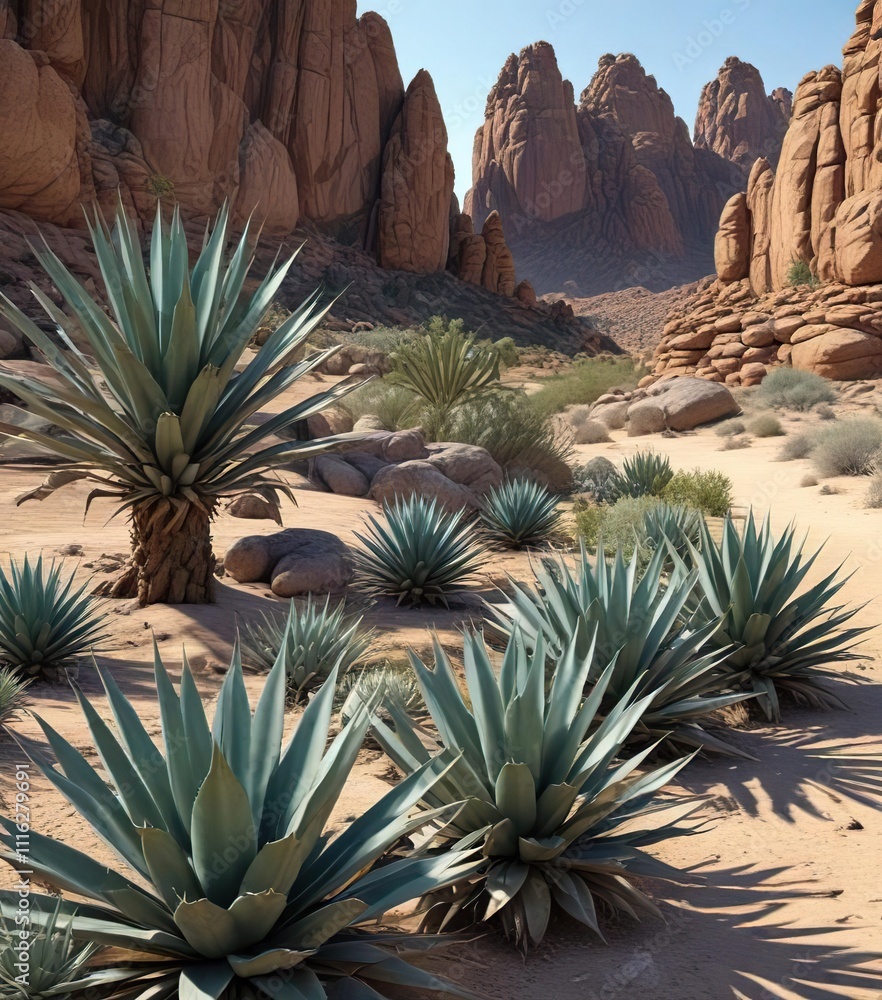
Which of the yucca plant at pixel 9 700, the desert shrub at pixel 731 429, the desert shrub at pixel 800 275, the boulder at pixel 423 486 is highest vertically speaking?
the desert shrub at pixel 800 275

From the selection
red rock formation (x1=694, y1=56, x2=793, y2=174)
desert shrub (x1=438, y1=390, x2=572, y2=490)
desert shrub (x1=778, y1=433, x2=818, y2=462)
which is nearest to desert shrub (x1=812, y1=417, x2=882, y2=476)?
desert shrub (x1=778, y1=433, x2=818, y2=462)

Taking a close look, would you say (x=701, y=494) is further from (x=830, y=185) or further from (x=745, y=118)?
(x=745, y=118)

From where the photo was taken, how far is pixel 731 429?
18.7 metres

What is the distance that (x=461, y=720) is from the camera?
2.87 m

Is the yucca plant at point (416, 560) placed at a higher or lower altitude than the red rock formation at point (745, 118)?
lower

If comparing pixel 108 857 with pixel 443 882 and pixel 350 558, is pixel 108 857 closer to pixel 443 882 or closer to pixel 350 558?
pixel 443 882

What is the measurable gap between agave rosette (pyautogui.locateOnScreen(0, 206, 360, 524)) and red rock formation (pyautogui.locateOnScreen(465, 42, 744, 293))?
96390 mm

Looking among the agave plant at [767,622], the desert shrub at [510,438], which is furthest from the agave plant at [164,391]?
the desert shrub at [510,438]

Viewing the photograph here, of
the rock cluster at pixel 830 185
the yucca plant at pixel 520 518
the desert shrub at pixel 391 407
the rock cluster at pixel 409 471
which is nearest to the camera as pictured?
the yucca plant at pixel 520 518

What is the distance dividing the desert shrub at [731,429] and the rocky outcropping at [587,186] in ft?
264

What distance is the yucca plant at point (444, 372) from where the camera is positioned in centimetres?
1267

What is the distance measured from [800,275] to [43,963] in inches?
1278

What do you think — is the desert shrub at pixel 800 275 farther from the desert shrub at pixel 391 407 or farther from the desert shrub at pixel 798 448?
the desert shrub at pixel 391 407

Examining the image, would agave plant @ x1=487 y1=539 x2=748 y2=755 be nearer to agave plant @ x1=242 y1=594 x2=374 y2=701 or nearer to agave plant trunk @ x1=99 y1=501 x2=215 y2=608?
agave plant @ x1=242 y1=594 x2=374 y2=701
